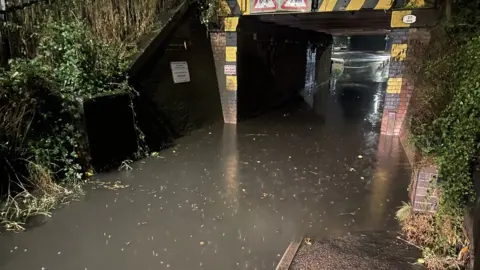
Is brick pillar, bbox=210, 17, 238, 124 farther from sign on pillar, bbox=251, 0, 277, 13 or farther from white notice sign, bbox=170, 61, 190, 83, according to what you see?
white notice sign, bbox=170, 61, 190, 83

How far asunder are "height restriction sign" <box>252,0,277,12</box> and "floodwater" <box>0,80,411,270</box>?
243cm

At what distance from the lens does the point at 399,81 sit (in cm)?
620

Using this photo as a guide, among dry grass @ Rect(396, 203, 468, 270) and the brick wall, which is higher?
the brick wall

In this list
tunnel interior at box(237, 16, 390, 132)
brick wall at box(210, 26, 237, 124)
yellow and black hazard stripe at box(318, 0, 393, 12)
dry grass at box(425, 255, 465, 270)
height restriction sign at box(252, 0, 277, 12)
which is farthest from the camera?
tunnel interior at box(237, 16, 390, 132)

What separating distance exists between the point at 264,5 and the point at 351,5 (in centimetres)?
155

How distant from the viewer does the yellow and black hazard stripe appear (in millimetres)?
5818

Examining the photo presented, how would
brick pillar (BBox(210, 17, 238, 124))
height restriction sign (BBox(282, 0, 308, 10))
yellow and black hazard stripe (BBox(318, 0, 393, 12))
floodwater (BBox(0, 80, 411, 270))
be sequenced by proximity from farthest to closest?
brick pillar (BBox(210, 17, 238, 124)) < height restriction sign (BBox(282, 0, 308, 10)) < yellow and black hazard stripe (BBox(318, 0, 393, 12)) < floodwater (BBox(0, 80, 411, 270))

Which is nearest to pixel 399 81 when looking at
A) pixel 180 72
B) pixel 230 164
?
pixel 230 164

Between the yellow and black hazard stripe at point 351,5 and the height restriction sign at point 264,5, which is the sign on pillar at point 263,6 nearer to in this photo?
the height restriction sign at point 264,5

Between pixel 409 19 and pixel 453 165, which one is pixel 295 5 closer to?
pixel 409 19

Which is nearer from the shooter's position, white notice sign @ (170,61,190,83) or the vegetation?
the vegetation

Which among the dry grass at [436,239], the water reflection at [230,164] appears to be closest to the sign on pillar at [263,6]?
the water reflection at [230,164]

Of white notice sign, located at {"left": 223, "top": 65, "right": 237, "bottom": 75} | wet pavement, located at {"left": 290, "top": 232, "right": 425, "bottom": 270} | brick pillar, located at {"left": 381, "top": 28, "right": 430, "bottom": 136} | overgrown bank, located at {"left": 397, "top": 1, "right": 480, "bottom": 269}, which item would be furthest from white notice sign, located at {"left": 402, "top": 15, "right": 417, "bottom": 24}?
wet pavement, located at {"left": 290, "top": 232, "right": 425, "bottom": 270}

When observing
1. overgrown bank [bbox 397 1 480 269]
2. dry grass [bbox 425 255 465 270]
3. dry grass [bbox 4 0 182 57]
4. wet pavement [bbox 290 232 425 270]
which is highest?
dry grass [bbox 4 0 182 57]
